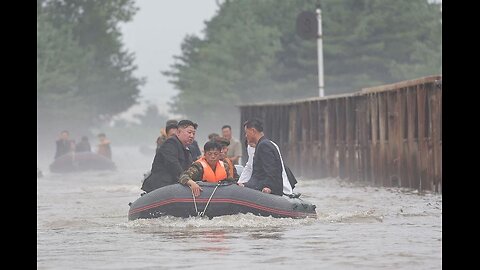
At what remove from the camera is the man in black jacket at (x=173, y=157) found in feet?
72.8

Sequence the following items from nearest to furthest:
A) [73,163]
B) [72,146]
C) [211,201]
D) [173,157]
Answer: [211,201]
[173,157]
[73,163]
[72,146]

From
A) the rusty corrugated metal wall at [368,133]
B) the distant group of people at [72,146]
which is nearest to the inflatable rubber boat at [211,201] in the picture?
the rusty corrugated metal wall at [368,133]

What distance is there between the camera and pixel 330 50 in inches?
3526

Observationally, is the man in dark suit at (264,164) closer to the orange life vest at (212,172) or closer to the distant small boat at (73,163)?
the orange life vest at (212,172)

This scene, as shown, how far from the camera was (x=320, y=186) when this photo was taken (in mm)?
38219

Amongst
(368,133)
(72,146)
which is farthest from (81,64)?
(368,133)

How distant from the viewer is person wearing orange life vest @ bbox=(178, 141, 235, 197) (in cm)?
2138

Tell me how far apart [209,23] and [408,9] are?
127 ft

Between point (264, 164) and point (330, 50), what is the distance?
2681 inches

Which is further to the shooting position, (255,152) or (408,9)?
(408,9)

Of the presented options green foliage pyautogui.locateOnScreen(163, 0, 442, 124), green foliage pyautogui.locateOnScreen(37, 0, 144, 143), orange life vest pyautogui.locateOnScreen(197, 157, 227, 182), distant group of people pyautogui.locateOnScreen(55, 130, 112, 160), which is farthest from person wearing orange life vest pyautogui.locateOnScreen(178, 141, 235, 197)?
green foliage pyautogui.locateOnScreen(37, 0, 144, 143)

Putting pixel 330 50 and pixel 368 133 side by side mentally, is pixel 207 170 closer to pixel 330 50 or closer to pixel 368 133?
pixel 368 133
